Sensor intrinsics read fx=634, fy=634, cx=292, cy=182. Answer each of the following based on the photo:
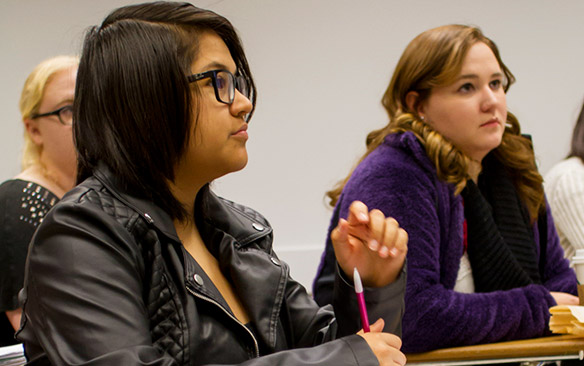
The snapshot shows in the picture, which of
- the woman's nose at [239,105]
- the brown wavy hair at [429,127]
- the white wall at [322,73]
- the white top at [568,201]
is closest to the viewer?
the woman's nose at [239,105]

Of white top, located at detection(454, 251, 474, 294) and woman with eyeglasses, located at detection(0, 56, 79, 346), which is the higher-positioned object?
woman with eyeglasses, located at detection(0, 56, 79, 346)

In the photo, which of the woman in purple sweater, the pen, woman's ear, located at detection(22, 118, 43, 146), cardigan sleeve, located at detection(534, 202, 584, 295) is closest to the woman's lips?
the woman in purple sweater

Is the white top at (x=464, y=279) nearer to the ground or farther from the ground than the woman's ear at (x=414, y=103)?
nearer to the ground

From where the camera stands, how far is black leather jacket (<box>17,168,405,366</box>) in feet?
3.26

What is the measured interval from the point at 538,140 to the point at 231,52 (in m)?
2.92

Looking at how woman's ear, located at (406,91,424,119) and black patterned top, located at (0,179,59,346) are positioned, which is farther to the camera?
woman's ear, located at (406,91,424,119)

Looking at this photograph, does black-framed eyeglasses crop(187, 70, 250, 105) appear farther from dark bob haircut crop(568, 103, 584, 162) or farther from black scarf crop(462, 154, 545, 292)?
dark bob haircut crop(568, 103, 584, 162)

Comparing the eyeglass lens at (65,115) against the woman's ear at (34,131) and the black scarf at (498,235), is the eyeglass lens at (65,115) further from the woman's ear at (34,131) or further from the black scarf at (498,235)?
the black scarf at (498,235)

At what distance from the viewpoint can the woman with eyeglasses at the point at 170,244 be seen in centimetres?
102

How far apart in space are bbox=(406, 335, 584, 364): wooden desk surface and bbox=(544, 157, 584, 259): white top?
1063 millimetres

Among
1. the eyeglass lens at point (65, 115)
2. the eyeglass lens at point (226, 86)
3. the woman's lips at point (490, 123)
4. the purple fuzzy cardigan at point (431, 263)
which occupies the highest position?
the eyeglass lens at point (226, 86)

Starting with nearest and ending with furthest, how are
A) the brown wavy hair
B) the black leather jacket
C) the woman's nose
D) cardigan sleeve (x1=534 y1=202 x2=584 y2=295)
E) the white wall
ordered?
the black leather jacket → the woman's nose → the brown wavy hair → cardigan sleeve (x1=534 y1=202 x2=584 y2=295) → the white wall

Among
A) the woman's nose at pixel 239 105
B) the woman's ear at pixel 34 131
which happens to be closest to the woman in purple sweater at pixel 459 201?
the woman's nose at pixel 239 105

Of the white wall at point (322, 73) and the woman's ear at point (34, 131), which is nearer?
the woman's ear at point (34, 131)
